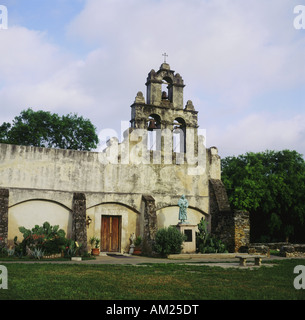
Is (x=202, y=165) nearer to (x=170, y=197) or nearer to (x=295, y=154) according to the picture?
(x=170, y=197)

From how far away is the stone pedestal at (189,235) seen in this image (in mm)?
18731

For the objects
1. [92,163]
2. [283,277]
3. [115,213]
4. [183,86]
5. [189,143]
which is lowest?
[283,277]

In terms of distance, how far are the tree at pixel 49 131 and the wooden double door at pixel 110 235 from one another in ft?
51.5

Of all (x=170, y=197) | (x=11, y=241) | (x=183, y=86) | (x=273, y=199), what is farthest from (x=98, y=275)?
(x=273, y=199)

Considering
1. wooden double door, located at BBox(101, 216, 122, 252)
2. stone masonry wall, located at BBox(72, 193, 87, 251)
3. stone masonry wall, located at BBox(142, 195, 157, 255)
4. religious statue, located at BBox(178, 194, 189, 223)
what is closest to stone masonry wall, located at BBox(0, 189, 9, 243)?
stone masonry wall, located at BBox(72, 193, 87, 251)

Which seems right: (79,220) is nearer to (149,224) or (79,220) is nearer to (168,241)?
(149,224)

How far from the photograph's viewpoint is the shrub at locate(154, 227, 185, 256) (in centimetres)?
1750

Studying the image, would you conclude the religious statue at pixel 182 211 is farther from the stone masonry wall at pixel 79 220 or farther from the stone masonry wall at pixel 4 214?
the stone masonry wall at pixel 4 214

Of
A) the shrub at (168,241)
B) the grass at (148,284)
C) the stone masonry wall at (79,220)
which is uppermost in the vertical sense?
the stone masonry wall at (79,220)

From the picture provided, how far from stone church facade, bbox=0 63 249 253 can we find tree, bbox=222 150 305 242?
25.0 feet

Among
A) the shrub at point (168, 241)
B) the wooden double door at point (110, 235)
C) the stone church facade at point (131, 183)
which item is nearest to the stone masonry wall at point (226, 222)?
the stone church facade at point (131, 183)

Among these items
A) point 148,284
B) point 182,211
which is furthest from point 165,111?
point 148,284

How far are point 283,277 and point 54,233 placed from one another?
9.99 meters
